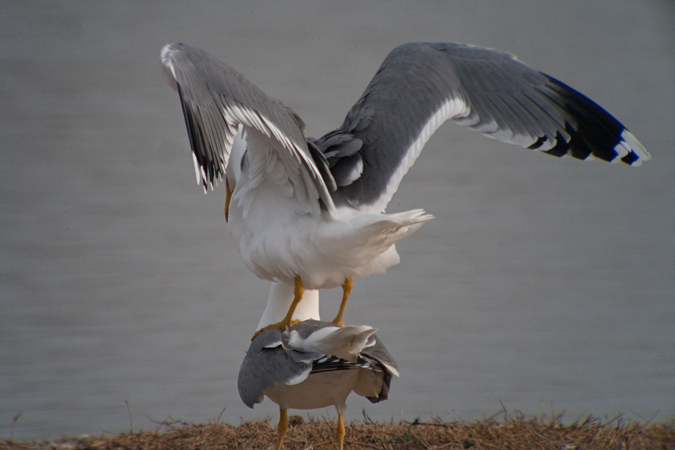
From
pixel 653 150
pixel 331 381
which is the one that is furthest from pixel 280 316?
pixel 653 150

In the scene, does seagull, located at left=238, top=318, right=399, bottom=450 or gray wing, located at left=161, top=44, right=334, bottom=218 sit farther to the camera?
seagull, located at left=238, top=318, right=399, bottom=450

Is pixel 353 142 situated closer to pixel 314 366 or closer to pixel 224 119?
pixel 224 119

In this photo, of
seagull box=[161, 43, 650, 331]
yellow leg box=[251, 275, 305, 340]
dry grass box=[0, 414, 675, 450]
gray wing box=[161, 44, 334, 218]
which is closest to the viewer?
gray wing box=[161, 44, 334, 218]

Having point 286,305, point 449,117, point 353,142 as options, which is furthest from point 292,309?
point 449,117

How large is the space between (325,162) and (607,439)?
45.8 inches

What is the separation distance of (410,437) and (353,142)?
0.90 metres

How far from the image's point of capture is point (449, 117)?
188 cm

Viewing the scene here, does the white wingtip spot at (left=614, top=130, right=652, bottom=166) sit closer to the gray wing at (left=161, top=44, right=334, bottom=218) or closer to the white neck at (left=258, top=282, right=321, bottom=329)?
the gray wing at (left=161, top=44, right=334, bottom=218)

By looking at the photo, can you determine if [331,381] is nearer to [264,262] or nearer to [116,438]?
[264,262]

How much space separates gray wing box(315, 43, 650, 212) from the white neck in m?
0.34

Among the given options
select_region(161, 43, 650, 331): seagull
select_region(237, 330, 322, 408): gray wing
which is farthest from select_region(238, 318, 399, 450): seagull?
select_region(161, 43, 650, 331): seagull

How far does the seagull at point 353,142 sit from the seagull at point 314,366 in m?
0.19

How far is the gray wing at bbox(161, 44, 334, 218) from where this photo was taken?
1.31 meters

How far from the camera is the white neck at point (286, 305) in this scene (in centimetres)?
188
